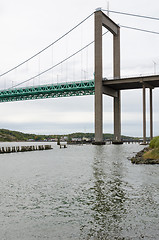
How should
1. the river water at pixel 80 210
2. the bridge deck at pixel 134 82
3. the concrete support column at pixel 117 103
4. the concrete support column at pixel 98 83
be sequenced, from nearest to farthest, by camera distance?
the river water at pixel 80 210, the bridge deck at pixel 134 82, the concrete support column at pixel 98 83, the concrete support column at pixel 117 103

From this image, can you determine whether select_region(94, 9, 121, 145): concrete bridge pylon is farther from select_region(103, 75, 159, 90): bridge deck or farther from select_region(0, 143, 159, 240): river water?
select_region(0, 143, 159, 240): river water

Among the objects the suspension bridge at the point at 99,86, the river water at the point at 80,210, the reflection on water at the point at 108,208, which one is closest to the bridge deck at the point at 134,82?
the suspension bridge at the point at 99,86

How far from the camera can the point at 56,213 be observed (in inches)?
425

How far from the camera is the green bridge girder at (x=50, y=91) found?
3398 inches

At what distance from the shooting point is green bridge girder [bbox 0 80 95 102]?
86312 millimetres

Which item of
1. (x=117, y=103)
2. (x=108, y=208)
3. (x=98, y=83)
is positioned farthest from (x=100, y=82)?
(x=108, y=208)

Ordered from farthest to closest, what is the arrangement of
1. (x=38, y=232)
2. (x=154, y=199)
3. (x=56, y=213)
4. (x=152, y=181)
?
(x=152, y=181), (x=154, y=199), (x=56, y=213), (x=38, y=232)

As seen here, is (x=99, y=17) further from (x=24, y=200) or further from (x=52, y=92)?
(x=24, y=200)

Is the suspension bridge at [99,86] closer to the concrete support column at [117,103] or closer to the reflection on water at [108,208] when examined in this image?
the concrete support column at [117,103]

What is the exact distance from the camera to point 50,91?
90125 millimetres

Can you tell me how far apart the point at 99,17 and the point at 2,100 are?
46.7 m

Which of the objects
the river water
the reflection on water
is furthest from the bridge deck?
the reflection on water

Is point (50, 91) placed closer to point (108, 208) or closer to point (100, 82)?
point (100, 82)

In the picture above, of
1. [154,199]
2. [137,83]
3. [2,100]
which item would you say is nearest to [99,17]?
[137,83]
